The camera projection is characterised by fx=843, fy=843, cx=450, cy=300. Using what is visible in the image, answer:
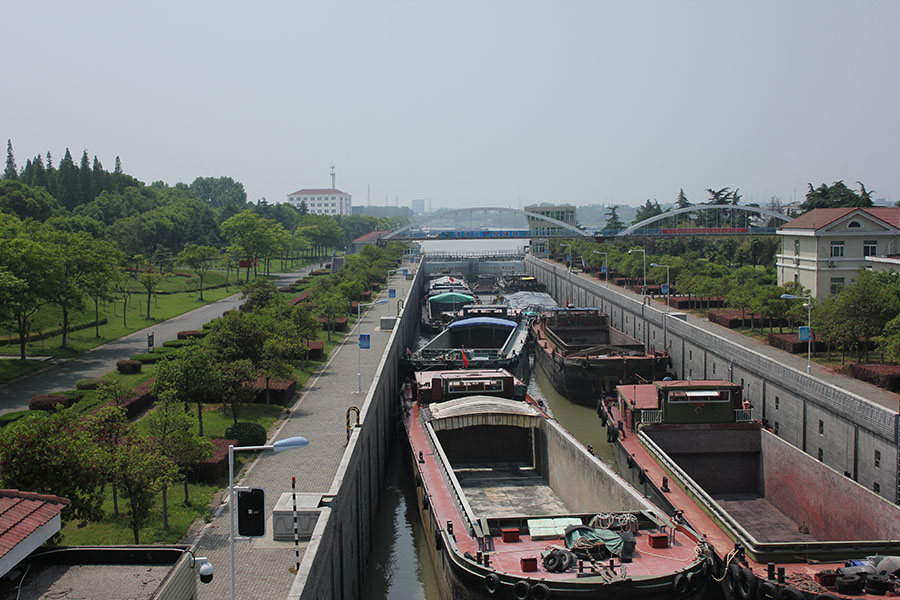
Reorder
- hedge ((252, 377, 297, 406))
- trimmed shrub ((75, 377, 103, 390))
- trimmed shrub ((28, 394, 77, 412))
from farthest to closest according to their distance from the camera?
1. trimmed shrub ((75, 377, 103, 390))
2. hedge ((252, 377, 297, 406))
3. trimmed shrub ((28, 394, 77, 412))

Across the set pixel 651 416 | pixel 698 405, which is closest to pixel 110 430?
pixel 651 416

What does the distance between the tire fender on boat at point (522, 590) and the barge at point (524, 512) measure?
2 cm

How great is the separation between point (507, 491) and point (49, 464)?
14.8 metres

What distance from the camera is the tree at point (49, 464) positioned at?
1564cm

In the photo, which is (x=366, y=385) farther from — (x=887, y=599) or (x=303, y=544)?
A: (x=887, y=599)

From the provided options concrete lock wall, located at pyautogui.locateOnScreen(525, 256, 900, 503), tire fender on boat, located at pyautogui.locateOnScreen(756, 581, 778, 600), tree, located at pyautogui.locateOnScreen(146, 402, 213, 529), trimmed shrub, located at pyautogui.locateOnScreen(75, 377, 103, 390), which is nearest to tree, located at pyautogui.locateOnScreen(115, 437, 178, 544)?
tree, located at pyautogui.locateOnScreen(146, 402, 213, 529)

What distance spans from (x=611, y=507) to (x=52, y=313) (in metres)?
38.4

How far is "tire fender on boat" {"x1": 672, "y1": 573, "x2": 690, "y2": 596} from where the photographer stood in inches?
611

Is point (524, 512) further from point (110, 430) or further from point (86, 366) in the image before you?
point (86, 366)

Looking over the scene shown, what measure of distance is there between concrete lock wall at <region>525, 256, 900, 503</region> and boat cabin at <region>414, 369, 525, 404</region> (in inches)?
359

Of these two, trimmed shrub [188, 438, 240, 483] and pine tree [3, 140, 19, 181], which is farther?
pine tree [3, 140, 19, 181]

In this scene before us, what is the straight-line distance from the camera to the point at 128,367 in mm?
35781

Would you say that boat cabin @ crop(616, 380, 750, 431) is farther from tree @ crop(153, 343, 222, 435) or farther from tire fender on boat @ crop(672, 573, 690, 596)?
tree @ crop(153, 343, 222, 435)

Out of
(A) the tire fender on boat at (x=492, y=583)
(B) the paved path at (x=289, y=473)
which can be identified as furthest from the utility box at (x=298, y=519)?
(A) the tire fender on boat at (x=492, y=583)
